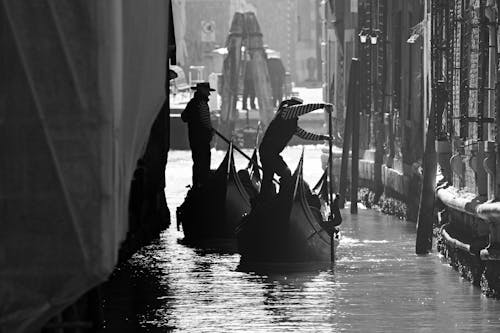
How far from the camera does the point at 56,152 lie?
397 inches

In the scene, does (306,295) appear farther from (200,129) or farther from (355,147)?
(355,147)

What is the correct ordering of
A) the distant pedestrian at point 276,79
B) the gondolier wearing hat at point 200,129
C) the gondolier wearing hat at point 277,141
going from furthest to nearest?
the distant pedestrian at point 276,79, the gondolier wearing hat at point 200,129, the gondolier wearing hat at point 277,141

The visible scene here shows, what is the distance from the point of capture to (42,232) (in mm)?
10078

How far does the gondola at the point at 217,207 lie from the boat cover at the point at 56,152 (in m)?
13.0

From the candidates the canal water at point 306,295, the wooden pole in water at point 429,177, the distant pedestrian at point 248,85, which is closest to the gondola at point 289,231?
the canal water at point 306,295

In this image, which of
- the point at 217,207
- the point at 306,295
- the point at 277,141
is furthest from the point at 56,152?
the point at 217,207

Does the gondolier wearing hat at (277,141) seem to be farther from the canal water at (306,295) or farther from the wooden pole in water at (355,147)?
the wooden pole in water at (355,147)

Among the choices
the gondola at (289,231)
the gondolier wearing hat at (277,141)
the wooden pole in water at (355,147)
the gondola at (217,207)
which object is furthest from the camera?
the wooden pole in water at (355,147)

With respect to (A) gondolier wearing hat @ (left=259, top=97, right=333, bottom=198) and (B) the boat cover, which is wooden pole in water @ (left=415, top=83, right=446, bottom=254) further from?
(B) the boat cover

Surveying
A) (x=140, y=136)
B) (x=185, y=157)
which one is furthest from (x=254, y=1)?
(x=140, y=136)

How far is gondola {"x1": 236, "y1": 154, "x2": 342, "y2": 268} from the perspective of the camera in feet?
66.0

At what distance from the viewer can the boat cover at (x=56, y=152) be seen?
32.8 ft

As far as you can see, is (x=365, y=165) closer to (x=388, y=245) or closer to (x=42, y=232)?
(x=388, y=245)

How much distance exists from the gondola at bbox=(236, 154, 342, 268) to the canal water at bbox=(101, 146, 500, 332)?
11.0 inches
